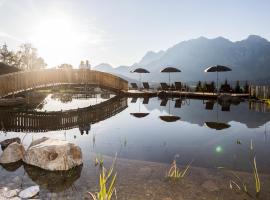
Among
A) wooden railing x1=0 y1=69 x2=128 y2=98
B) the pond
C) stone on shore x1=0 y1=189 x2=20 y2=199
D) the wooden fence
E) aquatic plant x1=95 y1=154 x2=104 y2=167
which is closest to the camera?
stone on shore x1=0 y1=189 x2=20 y2=199

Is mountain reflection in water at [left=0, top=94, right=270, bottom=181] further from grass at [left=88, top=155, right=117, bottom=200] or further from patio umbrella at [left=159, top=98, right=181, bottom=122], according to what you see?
grass at [left=88, top=155, right=117, bottom=200]

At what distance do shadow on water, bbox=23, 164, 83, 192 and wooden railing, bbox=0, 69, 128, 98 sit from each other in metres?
12.7

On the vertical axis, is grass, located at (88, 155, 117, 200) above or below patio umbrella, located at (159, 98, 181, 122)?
below

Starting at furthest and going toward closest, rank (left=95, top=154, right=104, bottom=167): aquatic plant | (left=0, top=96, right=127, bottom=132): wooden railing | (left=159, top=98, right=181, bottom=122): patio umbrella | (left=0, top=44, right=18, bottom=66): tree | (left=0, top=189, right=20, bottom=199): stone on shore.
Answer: (left=0, top=44, right=18, bottom=66): tree, (left=159, top=98, right=181, bottom=122): patio umbrella, (left=0, top=96, right=127, bottom=132): wooden railing, (left=95, top=154, right=104, bottom=167): aquatic plant, (left=0, top=189, right=20, bottom=199): stone on shore

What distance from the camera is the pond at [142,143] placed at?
5.42 m

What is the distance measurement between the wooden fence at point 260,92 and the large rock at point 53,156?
58.8ft

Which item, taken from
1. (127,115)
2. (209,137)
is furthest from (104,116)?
(209,137)

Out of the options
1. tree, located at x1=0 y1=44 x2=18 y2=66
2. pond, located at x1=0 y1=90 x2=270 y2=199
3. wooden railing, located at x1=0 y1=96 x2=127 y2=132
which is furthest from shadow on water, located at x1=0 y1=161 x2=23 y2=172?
tree, located at x1=0 y1=44 x2=18 y2=66

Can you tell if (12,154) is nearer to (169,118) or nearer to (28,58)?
(169,118)

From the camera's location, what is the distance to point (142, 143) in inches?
348

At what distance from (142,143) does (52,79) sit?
14.6m

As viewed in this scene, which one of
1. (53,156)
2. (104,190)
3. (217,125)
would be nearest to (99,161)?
(53,156)

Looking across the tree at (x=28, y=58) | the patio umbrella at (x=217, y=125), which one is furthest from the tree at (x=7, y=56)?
the patio umbrella at (x=217, y=125)

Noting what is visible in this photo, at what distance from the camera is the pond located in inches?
213
